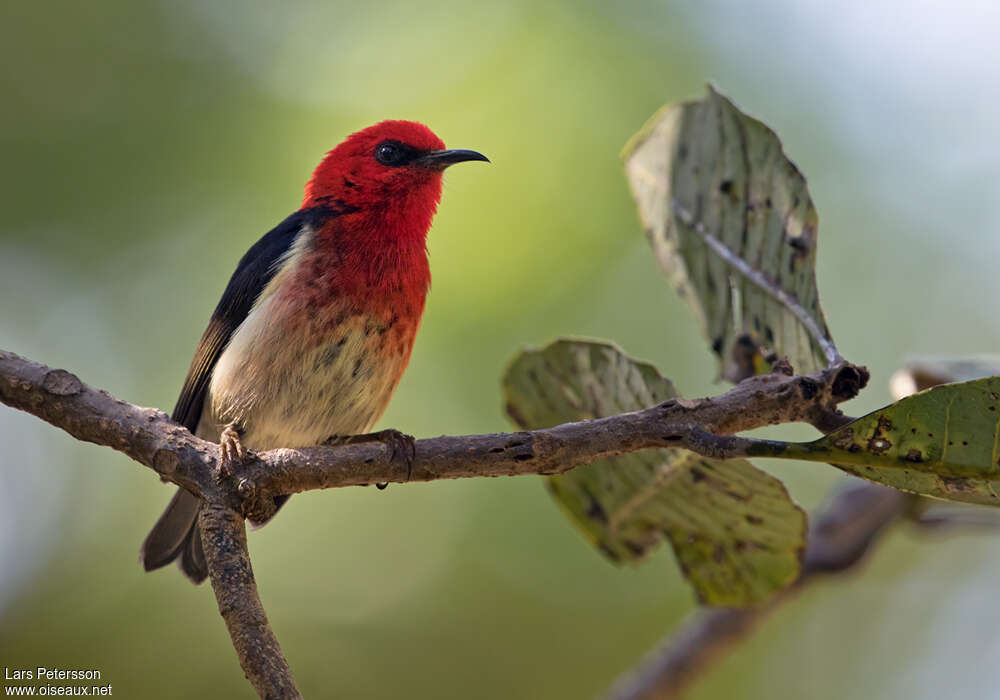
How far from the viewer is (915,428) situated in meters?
1.84

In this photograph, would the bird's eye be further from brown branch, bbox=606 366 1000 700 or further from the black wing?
brown branch, bbox=606 366 1000 700

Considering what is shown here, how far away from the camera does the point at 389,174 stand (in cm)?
369

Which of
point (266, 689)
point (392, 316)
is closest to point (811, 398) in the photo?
point (266, 689)

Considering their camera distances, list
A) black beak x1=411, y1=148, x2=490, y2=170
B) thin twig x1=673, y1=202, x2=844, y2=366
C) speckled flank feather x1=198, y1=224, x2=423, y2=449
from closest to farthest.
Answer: thin twig x1=673, y1=202, x2=844, y2=366 → speckled flank feather x1=198, y1=224, x2=423, y2=449 → black beak x1=411, y1=148, x2=490, y2=170

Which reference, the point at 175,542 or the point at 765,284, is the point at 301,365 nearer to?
the point at 175,542

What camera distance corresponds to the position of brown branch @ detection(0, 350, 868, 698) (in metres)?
1.87

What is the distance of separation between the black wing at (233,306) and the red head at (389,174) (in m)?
0.16

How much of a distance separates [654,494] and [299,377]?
1.24m

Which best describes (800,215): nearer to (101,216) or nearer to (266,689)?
(266,689)

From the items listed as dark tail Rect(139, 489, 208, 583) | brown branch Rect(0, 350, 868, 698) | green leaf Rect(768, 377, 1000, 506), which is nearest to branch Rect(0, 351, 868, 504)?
brown branch Rect(0, 350, 868, 698)

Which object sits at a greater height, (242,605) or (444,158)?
(444,158)

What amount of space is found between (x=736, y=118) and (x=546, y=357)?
0.89 m

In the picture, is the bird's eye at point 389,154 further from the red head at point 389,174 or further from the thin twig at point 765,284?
the thin twig at point 765,284

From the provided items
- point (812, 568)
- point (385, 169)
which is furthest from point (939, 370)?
point (385, 169)
